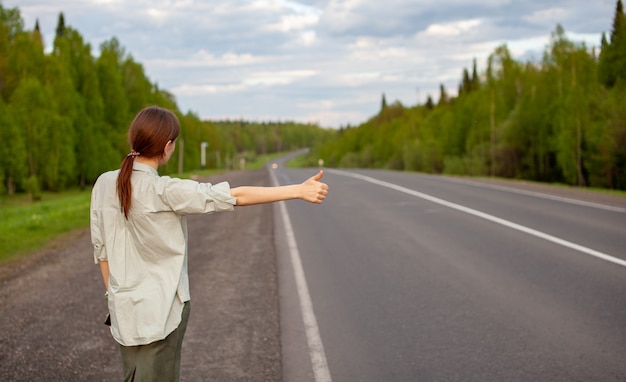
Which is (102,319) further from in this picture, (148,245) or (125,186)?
(125,186)

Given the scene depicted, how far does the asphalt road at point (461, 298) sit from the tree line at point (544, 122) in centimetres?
2440

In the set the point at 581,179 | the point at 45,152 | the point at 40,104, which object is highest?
the point at 40,104

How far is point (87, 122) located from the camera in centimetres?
4719

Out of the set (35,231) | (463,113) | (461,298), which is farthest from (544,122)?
(461,298)

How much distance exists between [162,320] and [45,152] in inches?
1674

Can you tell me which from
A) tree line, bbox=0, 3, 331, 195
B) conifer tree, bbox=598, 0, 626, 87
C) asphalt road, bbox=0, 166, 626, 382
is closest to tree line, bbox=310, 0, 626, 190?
conifer tree, bbox=598, 0, 626, 87

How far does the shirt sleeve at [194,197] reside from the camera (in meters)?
2.71

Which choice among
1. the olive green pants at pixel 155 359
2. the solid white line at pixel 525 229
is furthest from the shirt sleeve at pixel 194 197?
the solid white line at pixel 525 229

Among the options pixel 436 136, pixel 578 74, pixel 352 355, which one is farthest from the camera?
pixel 436 136

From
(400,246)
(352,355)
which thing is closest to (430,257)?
(400,246)

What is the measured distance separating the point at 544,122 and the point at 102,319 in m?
53.4

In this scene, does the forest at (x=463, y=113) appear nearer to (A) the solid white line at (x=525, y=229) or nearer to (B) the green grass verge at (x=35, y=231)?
(A) the solid white line at (x=525, y=229)

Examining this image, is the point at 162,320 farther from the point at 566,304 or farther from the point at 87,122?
the point at 87,122

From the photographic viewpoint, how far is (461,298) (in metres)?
7.40
